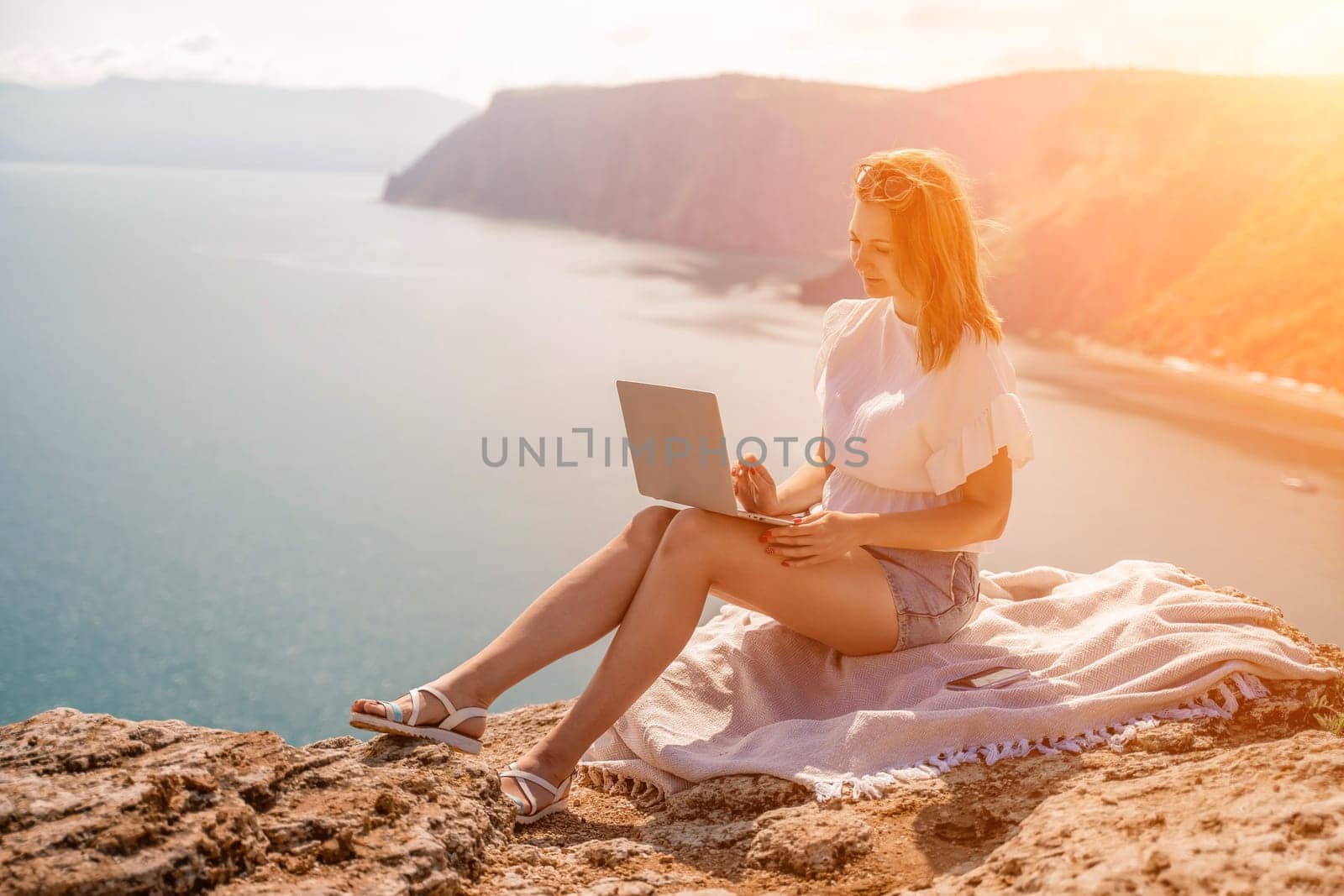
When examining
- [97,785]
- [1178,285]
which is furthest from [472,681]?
[1178,285]

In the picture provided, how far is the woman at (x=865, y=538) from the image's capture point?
1901 millimetres

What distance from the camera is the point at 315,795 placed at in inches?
62.5

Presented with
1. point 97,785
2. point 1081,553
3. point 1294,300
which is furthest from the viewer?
point 1294,300

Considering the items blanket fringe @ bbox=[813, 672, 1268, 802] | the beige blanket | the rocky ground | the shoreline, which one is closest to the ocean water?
the shoreline

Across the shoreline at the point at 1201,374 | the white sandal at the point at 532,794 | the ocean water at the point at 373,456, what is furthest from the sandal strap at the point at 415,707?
the shoreline at the point at 1201,374

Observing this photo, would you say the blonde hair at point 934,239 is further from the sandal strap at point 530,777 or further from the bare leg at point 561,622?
the sandal strap at point 530,777

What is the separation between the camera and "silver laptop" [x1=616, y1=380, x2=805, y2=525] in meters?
1.85

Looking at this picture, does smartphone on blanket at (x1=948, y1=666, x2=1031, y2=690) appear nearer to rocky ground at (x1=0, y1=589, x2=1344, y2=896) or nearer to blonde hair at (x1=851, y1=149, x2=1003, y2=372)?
Result: rocky ground at (x1=0, y1=589, x2=1344, y2=896)

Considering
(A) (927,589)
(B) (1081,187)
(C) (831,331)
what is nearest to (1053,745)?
(A) (927,589)

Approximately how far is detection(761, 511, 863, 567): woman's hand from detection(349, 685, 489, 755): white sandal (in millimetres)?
608

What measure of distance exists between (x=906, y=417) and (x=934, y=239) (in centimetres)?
35

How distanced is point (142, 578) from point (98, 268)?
37.9 m

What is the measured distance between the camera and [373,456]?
31.0 metres

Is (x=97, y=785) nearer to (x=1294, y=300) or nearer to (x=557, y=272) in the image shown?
(x=1294, y=300)
